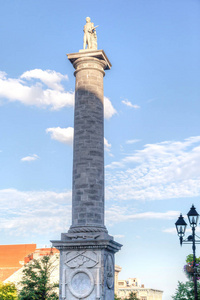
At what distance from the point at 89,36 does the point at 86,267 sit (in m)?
13.3

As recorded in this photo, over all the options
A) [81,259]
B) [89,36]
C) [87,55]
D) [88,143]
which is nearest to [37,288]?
[81,259]

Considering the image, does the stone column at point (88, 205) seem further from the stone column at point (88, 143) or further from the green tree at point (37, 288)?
the green tree at point (37, 288)

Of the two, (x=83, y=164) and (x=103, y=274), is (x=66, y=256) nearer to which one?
(x=103, y=274)

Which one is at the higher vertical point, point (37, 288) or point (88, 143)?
point (88, 143)

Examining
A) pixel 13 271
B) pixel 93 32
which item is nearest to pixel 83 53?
pixel 93 32

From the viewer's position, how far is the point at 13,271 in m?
70.2

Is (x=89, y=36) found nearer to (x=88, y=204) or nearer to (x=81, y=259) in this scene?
(x=88, y=204)

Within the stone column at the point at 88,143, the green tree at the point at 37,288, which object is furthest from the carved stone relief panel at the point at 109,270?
the green tree at the point at 37,288

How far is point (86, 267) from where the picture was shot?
22.0 meters

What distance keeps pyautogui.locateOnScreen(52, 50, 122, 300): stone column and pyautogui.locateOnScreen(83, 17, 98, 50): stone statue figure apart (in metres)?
1.10

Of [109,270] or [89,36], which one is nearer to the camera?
[109,270]

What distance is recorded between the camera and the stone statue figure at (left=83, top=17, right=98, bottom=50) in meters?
26.6

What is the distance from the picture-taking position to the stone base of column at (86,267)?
71.1 feet

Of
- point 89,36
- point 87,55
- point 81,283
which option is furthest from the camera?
point 89,36
